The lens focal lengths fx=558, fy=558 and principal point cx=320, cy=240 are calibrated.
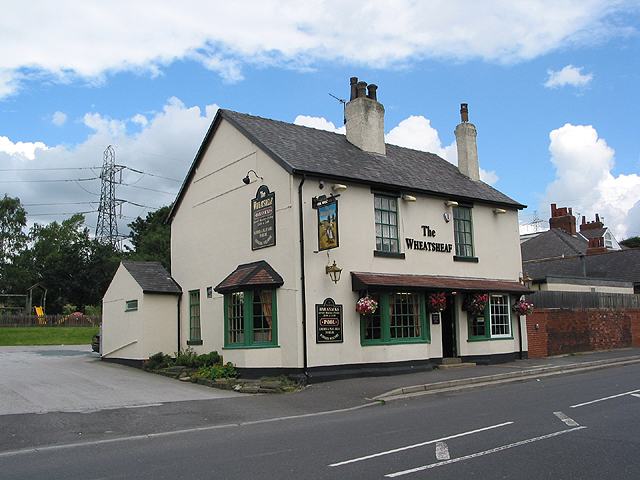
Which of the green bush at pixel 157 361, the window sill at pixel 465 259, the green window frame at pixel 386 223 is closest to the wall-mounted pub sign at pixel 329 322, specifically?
the green window frame at pixel 386 223

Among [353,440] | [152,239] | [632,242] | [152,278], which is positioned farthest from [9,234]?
[632,242]

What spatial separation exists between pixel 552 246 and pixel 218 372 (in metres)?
33.9

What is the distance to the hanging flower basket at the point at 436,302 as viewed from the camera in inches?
679

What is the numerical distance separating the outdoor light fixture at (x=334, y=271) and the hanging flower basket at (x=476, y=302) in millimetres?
5273

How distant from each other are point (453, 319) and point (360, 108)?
806cm

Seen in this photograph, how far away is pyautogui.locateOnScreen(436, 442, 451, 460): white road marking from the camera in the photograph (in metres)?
6.93

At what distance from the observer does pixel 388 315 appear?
54.7 feet

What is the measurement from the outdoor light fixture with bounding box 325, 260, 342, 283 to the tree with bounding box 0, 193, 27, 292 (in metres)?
60.2

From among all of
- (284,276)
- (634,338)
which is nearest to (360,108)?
(284,276)

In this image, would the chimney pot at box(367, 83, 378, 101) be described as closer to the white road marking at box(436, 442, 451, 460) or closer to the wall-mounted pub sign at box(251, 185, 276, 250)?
the wall-mounted pub sign at box(251, 185, 276, 250)

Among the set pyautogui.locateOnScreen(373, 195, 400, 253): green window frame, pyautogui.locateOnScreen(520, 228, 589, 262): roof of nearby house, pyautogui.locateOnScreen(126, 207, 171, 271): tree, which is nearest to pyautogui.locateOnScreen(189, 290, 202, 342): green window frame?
pyautogui.locateOnScreen(373, 195, 400, 253): green window frame

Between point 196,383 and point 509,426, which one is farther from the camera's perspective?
point 196,383

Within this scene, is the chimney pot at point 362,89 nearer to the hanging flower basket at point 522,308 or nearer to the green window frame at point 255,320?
the green window frame at point 255,320

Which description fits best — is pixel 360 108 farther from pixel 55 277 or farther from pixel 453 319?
pixel 55 277
